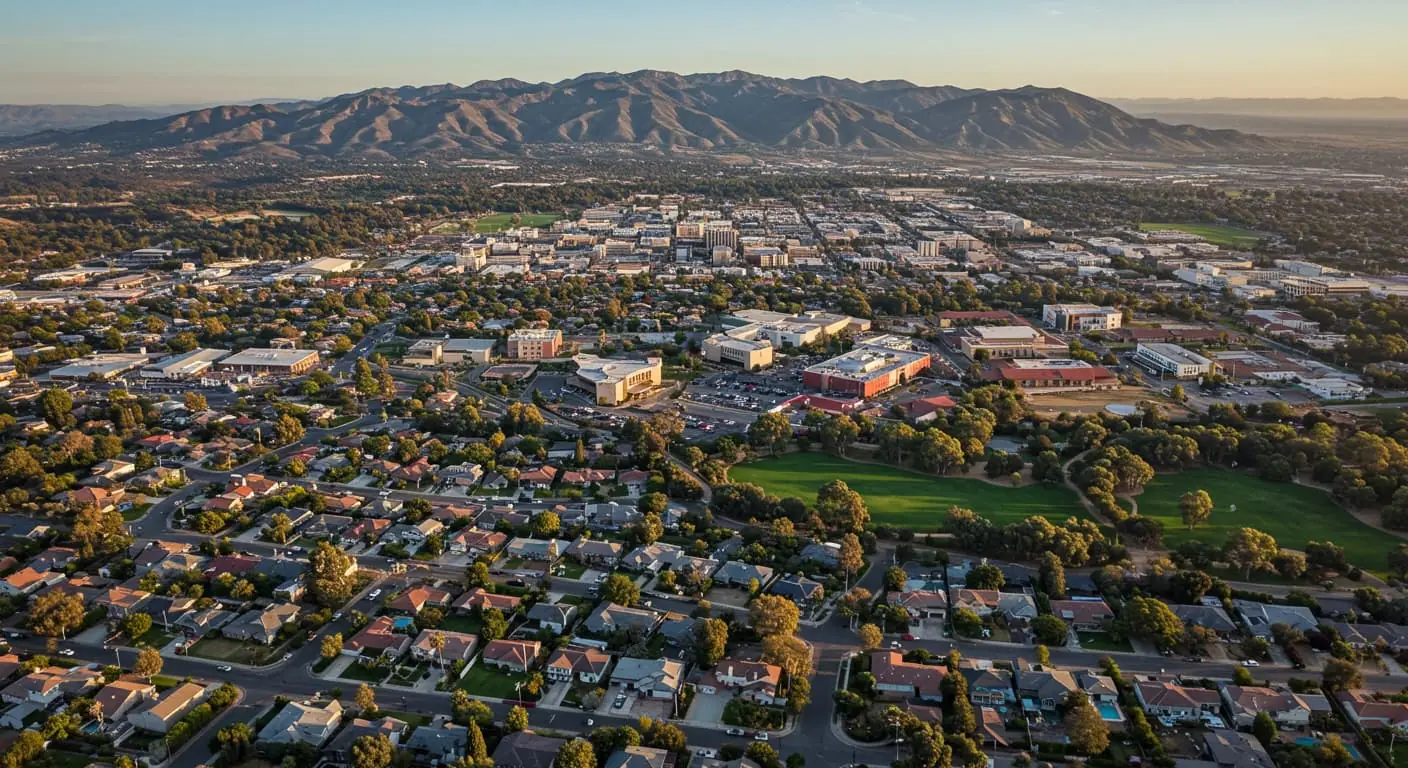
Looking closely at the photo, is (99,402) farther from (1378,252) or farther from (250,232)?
(1378,252)

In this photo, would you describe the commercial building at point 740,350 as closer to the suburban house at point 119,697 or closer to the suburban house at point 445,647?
the suburban house at point 445,647

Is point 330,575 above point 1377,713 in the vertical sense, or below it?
above

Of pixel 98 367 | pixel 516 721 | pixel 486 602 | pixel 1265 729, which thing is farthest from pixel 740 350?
pixel 1265 729

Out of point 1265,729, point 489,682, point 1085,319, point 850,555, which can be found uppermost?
point 1085,319

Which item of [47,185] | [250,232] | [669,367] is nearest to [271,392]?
[669,367]

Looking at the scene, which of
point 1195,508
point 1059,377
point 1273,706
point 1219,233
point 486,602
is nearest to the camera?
point 1273,706

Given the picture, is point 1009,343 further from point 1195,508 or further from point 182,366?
point 182,366

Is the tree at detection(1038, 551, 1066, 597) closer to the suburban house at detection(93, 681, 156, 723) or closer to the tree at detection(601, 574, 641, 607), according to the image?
the tree at detection(601, 574, 641, 607)
